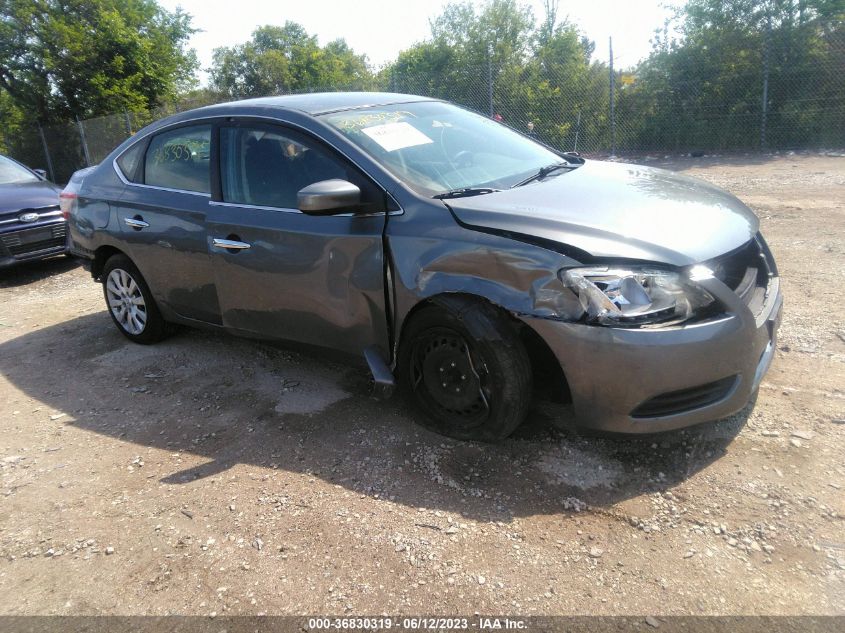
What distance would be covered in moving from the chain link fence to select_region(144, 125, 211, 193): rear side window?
916 centimetres

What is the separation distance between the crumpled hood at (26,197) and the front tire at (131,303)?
3520 mm

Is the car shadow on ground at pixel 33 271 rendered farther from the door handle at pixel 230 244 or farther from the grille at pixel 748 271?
the grille at pixel 748 271

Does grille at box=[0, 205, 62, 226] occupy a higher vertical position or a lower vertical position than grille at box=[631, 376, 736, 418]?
higher

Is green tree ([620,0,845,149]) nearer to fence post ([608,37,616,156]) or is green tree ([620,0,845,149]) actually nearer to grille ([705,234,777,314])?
fence post ([608,37,616,156])

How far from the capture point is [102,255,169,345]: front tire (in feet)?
15.9

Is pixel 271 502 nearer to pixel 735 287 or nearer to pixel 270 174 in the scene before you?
pixel 270 174

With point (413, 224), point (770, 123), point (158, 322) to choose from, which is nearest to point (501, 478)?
point (413, 224)

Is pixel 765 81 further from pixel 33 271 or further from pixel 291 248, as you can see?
pixel 33 271

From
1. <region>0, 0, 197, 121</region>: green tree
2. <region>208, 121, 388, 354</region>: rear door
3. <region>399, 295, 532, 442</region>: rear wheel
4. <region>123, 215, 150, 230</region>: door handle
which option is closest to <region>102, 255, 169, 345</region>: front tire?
<region>123, 215, 150, 230</region>: door handle

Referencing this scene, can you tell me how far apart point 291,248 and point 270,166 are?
0.58 metres

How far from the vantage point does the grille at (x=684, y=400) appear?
8.96ft

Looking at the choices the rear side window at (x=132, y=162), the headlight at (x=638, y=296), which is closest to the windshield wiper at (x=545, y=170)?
the headlight at (x=638, y=296)

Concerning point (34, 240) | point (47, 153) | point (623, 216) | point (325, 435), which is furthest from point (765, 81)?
point (47, 153)

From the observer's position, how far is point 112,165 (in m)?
4.99
